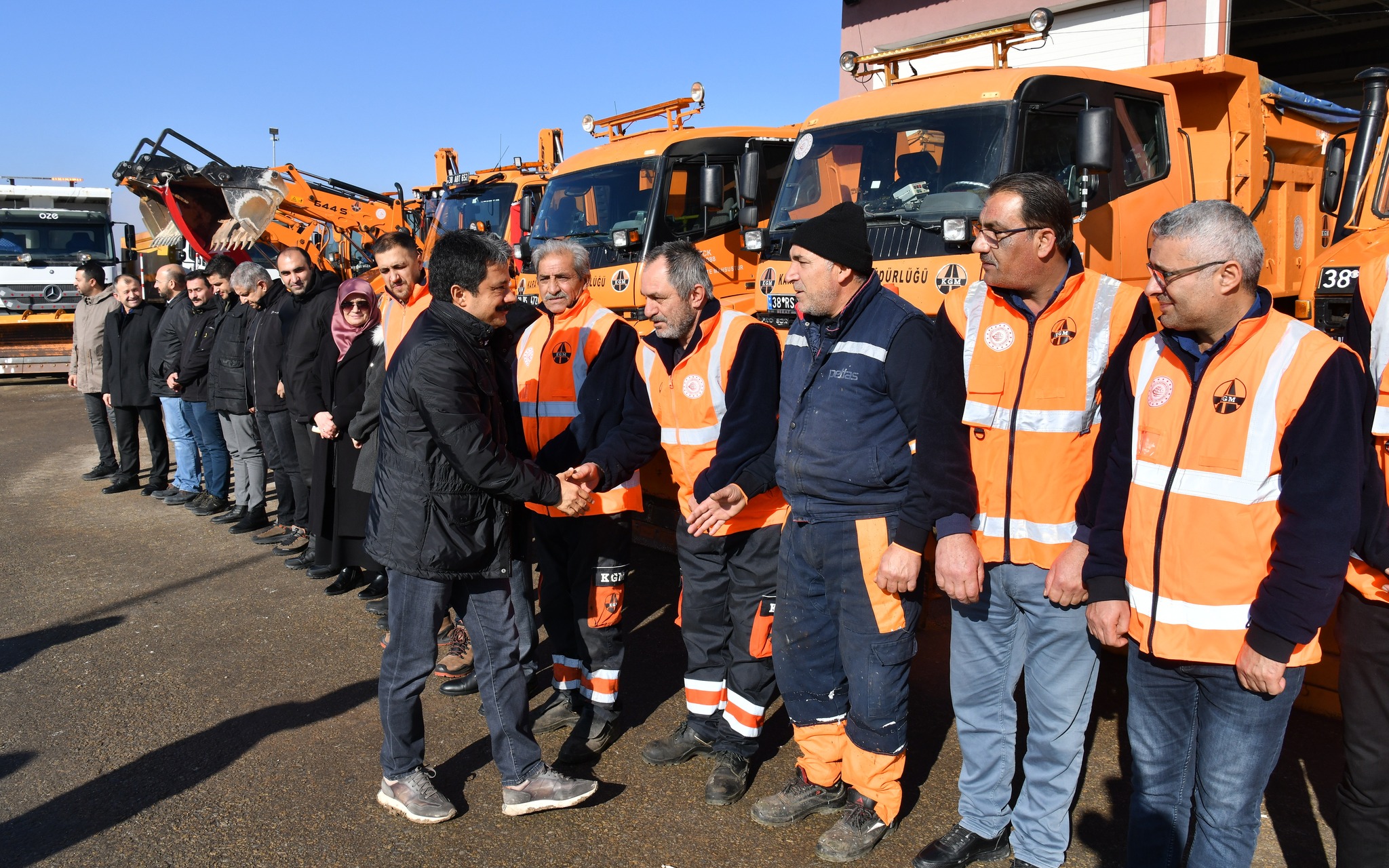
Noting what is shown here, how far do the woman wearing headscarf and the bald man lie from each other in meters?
3.81

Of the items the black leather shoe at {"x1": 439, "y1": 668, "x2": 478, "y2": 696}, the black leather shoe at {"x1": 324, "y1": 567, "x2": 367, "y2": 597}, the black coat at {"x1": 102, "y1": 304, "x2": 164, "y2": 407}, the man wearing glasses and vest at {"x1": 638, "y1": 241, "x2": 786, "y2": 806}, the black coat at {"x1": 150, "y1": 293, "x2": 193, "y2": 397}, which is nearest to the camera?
the man wearing glasses and vest at {"x1": 638, "y1": 241, "x2": 786, "y2": 806}

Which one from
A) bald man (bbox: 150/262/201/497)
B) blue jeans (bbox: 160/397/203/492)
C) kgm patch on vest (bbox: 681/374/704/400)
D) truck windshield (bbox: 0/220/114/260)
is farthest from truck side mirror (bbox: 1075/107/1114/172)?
truck windshield (bbox: 0/220/114/260)

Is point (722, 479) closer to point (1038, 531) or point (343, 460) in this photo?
point (1038, 531)

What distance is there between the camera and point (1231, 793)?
252cm

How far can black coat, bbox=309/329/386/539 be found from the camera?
5.86 meters

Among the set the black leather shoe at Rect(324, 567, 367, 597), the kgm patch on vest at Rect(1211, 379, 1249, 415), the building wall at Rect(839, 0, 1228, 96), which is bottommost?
the black leather shoe at Rect(324, 567, 367, 597)

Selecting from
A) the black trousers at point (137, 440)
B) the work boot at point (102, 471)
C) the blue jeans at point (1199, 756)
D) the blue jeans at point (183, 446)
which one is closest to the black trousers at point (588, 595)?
the blue jeans at point (1199, 756)

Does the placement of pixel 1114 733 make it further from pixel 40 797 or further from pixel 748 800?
pixel 40 797

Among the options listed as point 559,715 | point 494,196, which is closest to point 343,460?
point 559,715

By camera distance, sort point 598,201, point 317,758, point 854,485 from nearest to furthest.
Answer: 1. point 854,485
2. point 317,758
3. point 598,201

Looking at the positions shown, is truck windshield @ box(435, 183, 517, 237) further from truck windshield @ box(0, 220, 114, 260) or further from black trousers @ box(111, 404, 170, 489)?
truck windshield @ box(0, 220, 114, 260)

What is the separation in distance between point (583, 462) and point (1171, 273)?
2.44 m

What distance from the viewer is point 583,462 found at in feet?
13.7

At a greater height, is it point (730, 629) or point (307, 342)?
point (307, 342)
